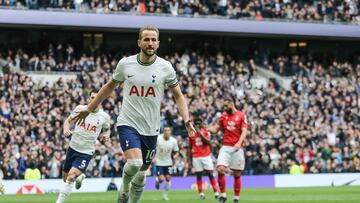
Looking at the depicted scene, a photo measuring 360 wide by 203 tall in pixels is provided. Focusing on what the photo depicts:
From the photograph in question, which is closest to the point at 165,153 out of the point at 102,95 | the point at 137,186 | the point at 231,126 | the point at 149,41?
the point at 231,126

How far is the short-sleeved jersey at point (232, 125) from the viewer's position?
841 inches

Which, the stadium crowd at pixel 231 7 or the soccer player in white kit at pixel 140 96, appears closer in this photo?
the soccer player in white kit at pixel 140 96

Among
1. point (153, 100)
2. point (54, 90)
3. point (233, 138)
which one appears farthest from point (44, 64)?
point (153, 100)

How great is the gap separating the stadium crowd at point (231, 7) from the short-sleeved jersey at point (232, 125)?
77.3 feet

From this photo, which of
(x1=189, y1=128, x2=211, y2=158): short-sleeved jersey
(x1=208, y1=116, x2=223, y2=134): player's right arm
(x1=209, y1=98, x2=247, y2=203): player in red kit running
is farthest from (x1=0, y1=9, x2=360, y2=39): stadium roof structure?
(x1=209, y1=98, x2=247, y2=203): player in red kit running

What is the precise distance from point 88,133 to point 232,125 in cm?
373

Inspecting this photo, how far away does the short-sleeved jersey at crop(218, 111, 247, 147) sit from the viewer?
2136 cm

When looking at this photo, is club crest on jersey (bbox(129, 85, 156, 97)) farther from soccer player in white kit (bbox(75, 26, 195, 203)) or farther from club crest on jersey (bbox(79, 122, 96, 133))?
club crest on jersey (bbox(79, 122, 96, 133))

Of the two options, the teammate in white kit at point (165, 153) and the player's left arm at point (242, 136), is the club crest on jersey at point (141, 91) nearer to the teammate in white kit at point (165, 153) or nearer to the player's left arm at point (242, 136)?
the player's left arm at point (242, 136)

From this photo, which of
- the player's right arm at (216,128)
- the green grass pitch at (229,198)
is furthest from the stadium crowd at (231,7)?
the player's right arm at (216,128)

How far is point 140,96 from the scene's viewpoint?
13406 millimetres

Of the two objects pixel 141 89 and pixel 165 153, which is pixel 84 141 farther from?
pixel 165 153

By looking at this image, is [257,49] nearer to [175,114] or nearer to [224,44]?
[224,44]

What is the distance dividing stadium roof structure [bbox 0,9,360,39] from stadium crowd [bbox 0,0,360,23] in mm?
353
